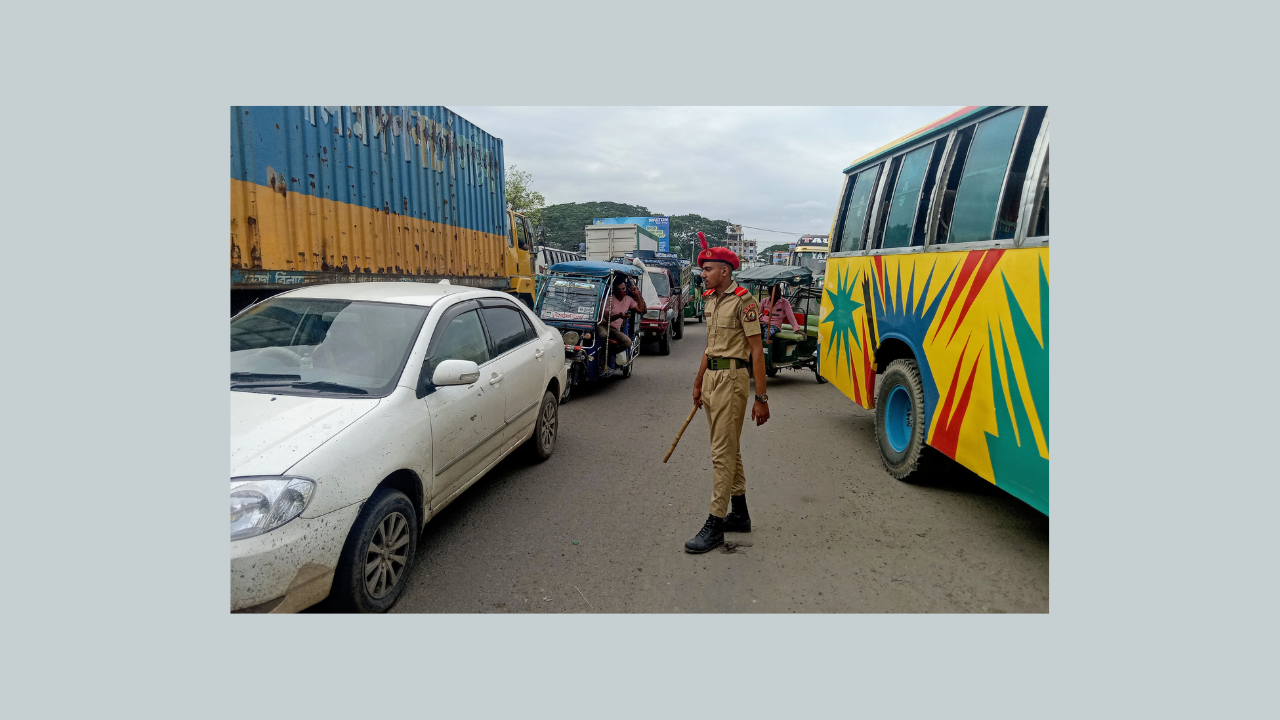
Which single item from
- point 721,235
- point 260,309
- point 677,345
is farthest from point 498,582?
point 721,235

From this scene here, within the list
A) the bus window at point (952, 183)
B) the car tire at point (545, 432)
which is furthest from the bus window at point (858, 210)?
the car tire at point (545, 432)

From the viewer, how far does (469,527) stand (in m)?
4.06

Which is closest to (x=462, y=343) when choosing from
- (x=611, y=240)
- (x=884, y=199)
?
(x=884, y=199)

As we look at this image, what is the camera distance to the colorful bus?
10.9 ft

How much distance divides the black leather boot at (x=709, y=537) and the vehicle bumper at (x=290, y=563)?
194 centimetres

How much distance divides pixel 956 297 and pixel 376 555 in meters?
3.76

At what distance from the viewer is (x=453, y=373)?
3381 millimetres

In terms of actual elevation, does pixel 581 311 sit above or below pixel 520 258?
below

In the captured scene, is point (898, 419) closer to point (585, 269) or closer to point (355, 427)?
point (355, 427)

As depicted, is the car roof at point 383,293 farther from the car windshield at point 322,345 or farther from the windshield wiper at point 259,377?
the windshield wiper at point 259,377

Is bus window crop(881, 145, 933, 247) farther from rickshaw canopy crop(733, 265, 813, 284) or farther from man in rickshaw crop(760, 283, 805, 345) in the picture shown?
man in rickshaw crop(760, 283, 805, 345)

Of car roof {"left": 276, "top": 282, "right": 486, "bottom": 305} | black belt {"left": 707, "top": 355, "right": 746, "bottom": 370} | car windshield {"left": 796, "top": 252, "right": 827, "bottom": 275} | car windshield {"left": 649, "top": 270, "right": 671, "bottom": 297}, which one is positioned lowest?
black belt {"left": 707, "top": 355, "right": 746, "bottom": 370}

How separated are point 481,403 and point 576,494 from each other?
117cm

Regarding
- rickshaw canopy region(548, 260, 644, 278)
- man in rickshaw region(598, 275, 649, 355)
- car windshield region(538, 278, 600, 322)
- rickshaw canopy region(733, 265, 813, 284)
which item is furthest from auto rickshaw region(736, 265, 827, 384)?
car windshield region(538, 278, 600, 322)
